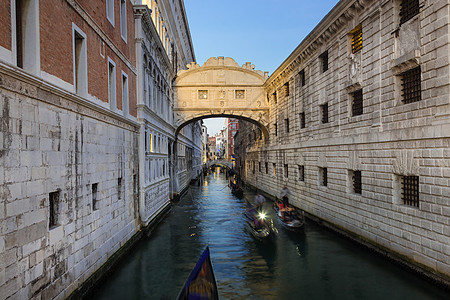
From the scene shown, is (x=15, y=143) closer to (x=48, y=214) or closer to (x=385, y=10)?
(x=48, y=214)

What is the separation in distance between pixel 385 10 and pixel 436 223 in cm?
627

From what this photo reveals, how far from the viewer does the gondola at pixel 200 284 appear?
5.54 meters

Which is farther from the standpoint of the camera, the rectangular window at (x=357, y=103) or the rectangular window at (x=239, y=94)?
the rectangular window at (x=239, y=94)

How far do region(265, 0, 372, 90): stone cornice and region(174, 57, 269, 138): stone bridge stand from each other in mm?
3366

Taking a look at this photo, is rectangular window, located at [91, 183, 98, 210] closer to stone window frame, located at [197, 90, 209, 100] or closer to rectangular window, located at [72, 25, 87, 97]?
rectangular window, located at [72, 25, 87, 97]

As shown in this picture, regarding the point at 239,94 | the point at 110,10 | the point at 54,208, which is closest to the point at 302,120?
the point at 239,94

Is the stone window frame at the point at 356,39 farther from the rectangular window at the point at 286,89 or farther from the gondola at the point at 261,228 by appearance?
the rectangular window at the point at 286,89

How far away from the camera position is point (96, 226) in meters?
8.26

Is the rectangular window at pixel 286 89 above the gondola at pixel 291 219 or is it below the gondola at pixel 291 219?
above

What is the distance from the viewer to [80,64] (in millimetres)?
7906

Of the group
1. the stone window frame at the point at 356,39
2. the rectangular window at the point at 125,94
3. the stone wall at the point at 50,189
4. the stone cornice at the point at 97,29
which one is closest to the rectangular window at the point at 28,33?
the stone wall at the point at 50,189

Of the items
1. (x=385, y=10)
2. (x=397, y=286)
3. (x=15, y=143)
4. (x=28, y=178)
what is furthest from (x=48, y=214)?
(x=385, y=10)

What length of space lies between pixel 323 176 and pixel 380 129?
203 inches

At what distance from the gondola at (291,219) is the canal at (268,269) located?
0.34 m
